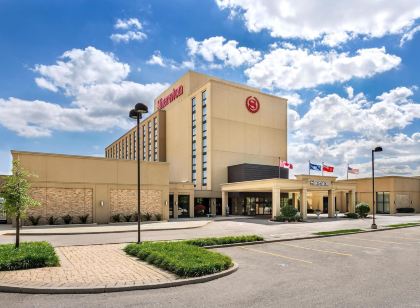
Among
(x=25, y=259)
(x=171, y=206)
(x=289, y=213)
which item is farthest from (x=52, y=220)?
(x=289, y=213)

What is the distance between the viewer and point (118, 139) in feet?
373

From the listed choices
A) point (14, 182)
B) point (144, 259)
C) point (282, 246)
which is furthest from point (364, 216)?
point (14, 182)

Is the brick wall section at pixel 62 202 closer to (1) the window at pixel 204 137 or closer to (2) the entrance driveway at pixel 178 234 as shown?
(2) the entrance driveway at pixel 178 234

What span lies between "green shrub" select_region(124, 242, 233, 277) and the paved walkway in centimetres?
31

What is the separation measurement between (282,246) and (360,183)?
52.7m

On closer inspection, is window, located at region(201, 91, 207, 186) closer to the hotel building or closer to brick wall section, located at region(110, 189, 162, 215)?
the hotel building

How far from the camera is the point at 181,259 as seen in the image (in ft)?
43.5

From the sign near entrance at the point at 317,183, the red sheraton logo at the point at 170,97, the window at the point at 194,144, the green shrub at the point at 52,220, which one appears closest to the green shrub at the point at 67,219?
the green shrub at the point at 52,220

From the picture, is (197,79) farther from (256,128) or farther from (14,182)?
(14,182)

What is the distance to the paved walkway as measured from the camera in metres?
10.6

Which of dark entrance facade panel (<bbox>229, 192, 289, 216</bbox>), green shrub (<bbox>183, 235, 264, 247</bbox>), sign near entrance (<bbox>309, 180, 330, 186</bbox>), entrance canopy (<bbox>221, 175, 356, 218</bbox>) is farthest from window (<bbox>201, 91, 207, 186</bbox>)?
green shrub (<bbox>183, 235, 264, 247</bbox>)

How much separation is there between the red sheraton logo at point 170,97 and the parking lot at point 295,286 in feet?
185

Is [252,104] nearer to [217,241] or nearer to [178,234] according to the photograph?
[178,234]

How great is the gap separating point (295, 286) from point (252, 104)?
55648mm
